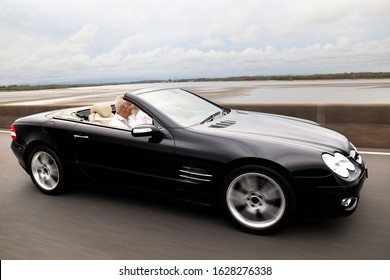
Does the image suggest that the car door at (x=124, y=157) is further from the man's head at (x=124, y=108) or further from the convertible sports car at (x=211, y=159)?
the man's head at (x=124, y=108)

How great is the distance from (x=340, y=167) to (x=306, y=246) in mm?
754

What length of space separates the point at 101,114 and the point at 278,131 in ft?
7.38

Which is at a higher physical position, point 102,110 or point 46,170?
point 102,110

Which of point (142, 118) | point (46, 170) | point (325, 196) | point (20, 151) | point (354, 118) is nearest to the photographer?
point (325, 196)

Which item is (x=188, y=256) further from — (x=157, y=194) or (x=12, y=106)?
(x=12, y=106)

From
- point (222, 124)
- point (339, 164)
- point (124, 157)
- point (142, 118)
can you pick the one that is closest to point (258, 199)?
point (339, 164)

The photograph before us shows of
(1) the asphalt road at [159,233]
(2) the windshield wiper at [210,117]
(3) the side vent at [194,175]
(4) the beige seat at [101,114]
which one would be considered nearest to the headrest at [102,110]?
(4) the beige seat at [101,114]

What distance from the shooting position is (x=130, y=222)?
3.84 m

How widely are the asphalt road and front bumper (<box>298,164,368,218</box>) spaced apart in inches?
10.4

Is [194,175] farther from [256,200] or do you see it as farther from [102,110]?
[102,110]

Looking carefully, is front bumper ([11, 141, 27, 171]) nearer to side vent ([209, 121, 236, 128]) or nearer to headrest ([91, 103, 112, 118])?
headrest ([91, 103, 112, 118])

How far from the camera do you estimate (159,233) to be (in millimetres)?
3572

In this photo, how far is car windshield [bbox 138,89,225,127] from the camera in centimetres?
411

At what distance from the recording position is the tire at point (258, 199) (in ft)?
10.9
